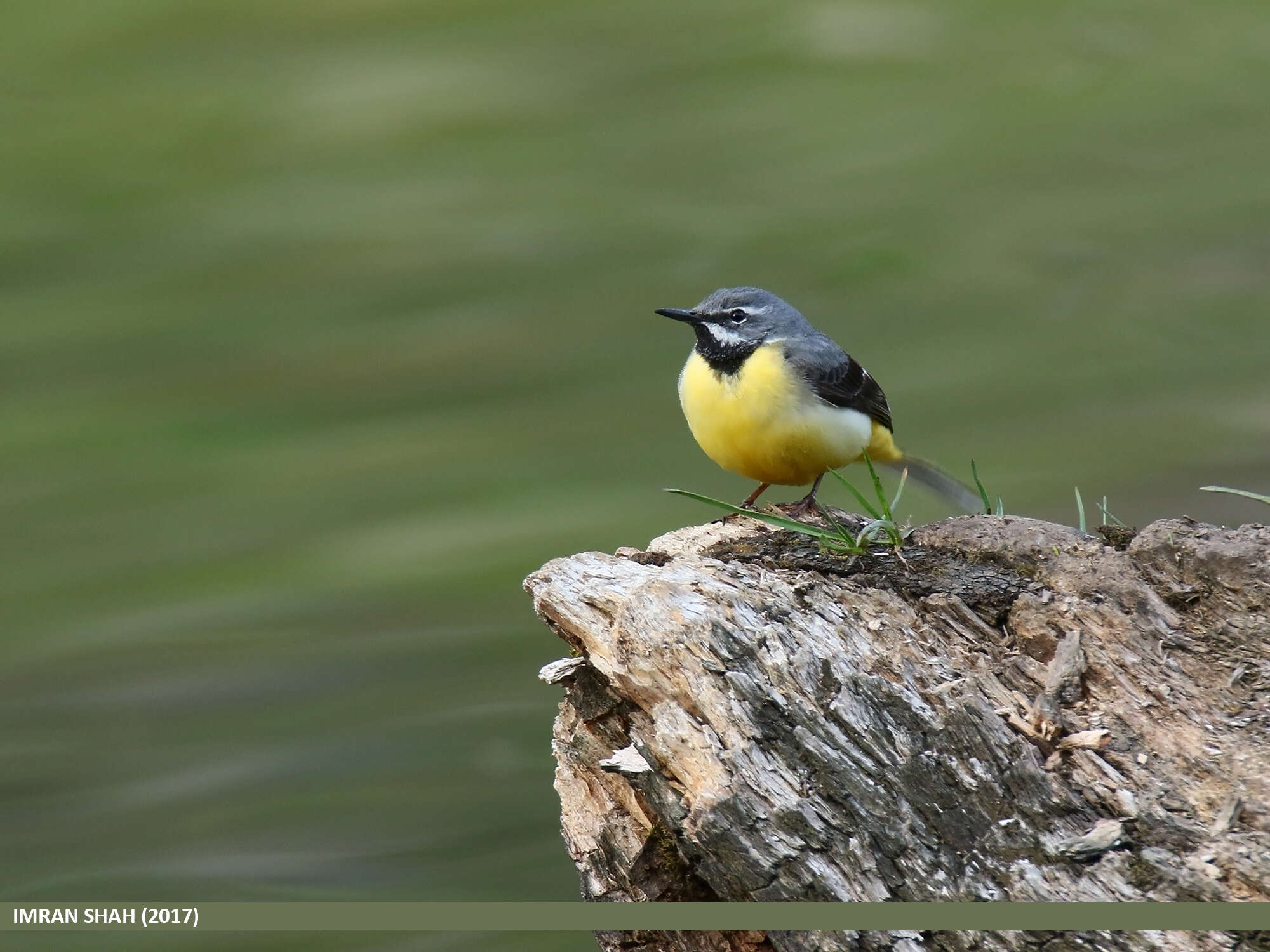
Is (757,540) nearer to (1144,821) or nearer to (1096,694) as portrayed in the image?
(1096,694)

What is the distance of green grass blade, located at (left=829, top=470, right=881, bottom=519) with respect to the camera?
3.46 metres

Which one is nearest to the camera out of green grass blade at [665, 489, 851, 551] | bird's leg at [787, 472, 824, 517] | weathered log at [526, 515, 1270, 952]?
weathered log at [526, 515, 1270, 952]

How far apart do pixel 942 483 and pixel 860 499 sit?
1.74 meters

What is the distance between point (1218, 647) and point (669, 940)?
1.47m

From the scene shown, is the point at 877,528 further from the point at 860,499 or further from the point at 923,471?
the point at 923,471

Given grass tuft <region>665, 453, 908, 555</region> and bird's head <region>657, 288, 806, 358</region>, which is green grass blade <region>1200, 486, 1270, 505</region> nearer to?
grass tuft <region>665, 453, 908, 555</region>

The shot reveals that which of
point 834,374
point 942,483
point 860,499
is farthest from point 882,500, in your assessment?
point 942,483

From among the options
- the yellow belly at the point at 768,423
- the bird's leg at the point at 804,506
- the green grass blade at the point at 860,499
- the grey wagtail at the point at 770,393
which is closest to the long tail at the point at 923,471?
the grey wagtail at the point at 770,393

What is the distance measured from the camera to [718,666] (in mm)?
2879

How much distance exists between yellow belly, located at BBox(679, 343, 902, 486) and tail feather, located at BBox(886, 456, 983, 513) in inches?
22.2

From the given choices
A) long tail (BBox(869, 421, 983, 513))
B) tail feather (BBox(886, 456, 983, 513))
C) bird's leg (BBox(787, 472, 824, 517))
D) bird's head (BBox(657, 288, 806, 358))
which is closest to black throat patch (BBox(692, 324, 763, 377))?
bird's head (BBox(657, 288, 806, 358))

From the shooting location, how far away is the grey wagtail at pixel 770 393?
4.45m

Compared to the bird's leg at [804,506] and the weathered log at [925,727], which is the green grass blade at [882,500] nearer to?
the weathered log at [925,727]

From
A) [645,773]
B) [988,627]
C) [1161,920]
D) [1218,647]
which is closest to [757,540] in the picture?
[988,627]
